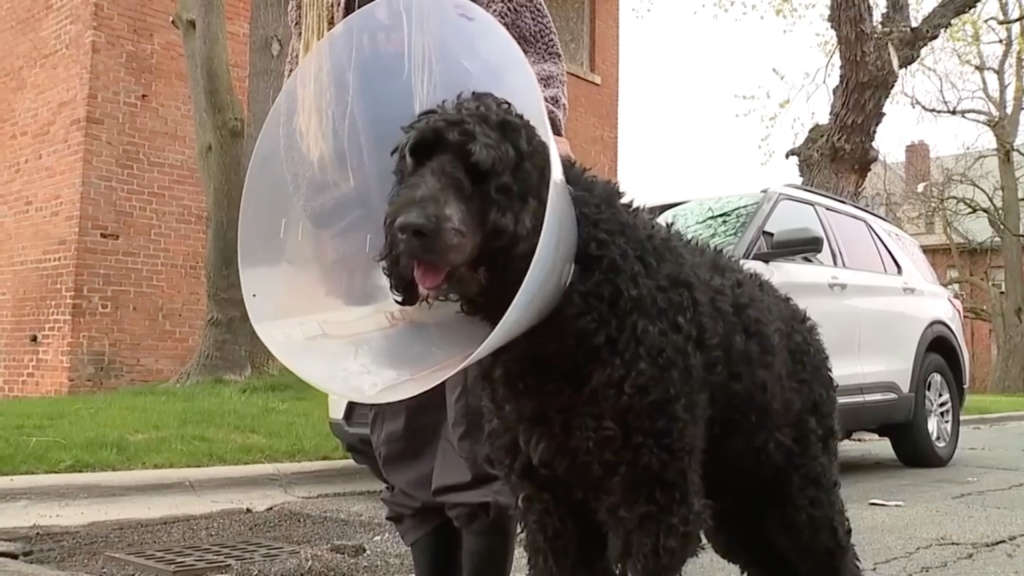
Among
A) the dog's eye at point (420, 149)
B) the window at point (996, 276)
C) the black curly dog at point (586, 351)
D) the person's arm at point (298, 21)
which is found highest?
the window at point (996, 276)

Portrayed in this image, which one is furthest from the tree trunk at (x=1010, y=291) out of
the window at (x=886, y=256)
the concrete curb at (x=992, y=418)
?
the window at (x=886, y=256)

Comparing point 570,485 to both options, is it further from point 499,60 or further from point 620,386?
point 499,60

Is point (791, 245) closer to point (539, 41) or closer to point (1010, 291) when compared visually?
point (539, 41)

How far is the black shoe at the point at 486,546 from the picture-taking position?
8.84 feet

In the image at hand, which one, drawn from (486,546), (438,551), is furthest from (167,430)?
(486,546)

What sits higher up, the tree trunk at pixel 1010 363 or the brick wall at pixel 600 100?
the brick wall at pixel 600 100

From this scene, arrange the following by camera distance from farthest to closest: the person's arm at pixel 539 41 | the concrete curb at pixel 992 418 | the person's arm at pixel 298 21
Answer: the concrete curb at pixel 992 418, the person's arm at pixel 298 21, the person's arm at pixel 539 41

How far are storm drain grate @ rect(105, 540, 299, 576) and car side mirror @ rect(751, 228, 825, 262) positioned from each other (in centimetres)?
370

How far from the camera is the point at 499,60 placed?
242 centimetres

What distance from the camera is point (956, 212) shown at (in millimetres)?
30812

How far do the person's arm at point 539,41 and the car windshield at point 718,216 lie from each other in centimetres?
359

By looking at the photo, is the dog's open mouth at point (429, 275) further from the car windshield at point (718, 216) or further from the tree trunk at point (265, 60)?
the tree trunk at point (265, 60)

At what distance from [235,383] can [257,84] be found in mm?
3256

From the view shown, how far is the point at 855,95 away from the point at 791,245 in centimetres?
704
